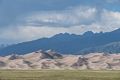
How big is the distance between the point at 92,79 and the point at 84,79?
3712mm

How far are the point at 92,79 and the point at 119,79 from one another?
13774mm

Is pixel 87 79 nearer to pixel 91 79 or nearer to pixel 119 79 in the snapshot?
pixel 91 79

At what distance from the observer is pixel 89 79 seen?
176000 mm

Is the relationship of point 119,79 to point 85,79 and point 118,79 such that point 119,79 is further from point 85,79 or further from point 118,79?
point 85,79

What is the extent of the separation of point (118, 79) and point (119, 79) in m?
0.47

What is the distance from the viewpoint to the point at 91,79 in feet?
574

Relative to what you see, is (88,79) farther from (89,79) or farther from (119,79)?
(119,79)

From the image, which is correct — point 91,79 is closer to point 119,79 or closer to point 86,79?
point 86,79

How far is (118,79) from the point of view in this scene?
179 meters

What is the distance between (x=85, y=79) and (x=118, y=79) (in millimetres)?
16206

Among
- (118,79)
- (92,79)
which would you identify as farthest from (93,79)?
(118,79)

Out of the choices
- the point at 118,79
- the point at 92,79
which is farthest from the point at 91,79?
the point at 118,79

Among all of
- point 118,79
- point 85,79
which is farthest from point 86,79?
point 118,79

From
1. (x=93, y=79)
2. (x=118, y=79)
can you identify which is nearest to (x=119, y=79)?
(x=118, y=79)
